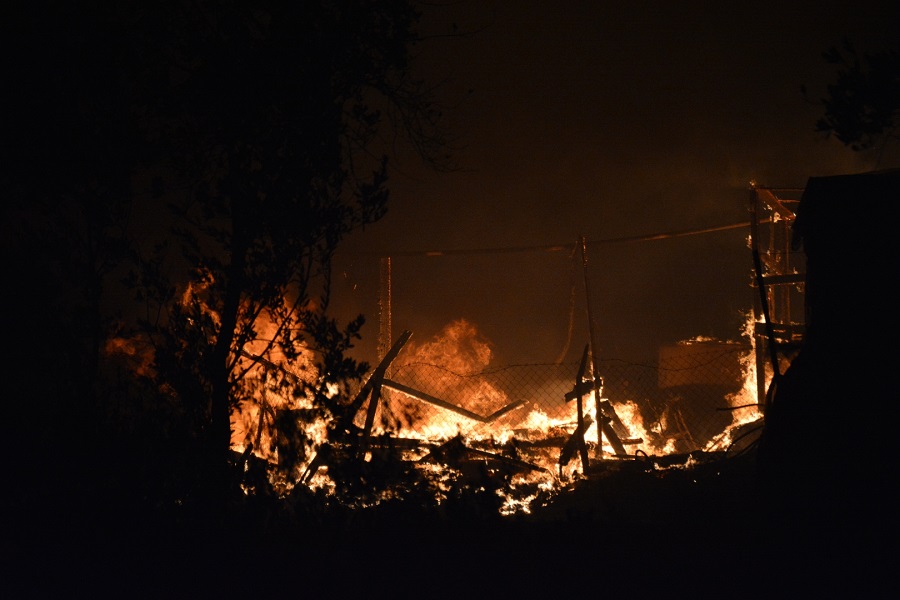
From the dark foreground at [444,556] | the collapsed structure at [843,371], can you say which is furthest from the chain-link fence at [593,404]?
the collapsed structure at [843,371]

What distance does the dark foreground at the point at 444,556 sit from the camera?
420cm

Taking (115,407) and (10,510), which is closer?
(10,510)

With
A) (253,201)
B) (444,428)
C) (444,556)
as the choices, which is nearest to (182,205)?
(253,201)

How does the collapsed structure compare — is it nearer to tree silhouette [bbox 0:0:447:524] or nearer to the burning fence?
the burning fence

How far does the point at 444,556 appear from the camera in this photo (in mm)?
4605

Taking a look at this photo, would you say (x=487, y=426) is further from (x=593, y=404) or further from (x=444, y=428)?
(x=593, y=404)

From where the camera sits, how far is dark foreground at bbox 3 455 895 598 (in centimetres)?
420

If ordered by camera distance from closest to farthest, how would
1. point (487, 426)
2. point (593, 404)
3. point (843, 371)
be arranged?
point (843, 371) → point (593, 404) → point (487, 426)

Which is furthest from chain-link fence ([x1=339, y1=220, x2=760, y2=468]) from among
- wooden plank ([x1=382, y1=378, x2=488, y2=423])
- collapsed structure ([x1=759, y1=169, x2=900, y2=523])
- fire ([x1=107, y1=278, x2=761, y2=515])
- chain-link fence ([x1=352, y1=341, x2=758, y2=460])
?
collapsed structure ([x1=759, y1=169, x2=900, y2=523])

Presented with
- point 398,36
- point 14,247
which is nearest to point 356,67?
point 398,36

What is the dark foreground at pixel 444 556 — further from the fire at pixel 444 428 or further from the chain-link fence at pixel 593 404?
the chain-link fence at pixel 593 404

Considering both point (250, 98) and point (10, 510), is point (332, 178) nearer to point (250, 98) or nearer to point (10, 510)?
point (250, 98)

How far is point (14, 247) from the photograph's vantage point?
5.61m

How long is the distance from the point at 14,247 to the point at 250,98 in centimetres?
223
